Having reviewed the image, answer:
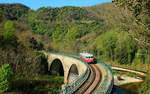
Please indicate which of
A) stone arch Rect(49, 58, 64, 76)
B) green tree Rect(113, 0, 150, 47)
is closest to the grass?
stone arch Rect(49, 58, 64, 76)

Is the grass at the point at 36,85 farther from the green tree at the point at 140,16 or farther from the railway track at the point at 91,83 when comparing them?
the green tree at the point at 140,16

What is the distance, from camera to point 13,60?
38.1m

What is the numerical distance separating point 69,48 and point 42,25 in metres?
29.3

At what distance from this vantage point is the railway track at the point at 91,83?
63.0ft

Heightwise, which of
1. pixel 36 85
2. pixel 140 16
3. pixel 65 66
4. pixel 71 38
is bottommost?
pixel 36 85

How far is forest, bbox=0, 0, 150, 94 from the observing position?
42.5 feet

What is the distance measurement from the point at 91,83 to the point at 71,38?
52502 millimetres

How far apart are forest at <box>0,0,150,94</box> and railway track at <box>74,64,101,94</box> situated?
249 inches

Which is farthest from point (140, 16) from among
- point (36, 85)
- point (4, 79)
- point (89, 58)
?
point (36, 85)

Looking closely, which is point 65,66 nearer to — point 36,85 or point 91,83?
point 36,85

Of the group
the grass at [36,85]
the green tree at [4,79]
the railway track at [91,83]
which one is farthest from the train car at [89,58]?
the green tree at [4,79]

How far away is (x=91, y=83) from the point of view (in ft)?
72.8

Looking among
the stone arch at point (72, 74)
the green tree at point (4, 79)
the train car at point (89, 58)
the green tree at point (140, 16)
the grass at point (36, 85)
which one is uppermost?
the green tree at point (140, 16)

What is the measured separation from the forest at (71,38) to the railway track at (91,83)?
634 cm
